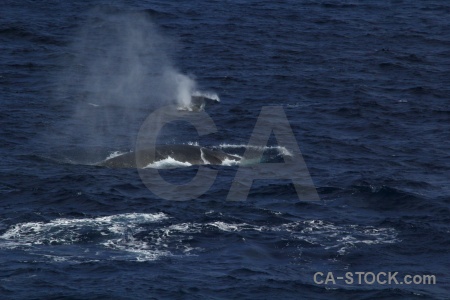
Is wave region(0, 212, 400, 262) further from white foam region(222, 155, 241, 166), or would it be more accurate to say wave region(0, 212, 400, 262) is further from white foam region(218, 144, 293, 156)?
white foam region(218, 144, 293, 156)

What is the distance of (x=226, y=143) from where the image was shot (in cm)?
8619

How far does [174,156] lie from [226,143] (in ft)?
24.3

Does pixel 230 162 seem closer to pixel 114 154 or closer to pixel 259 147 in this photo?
pixel 259 147

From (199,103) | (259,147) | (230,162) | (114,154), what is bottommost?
(114,154)

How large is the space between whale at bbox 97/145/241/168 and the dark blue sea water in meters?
1.47

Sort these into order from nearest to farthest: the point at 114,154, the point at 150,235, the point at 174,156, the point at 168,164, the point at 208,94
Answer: the point at 150,235 → the point at 168,164 → the point at 174,156 → the point at 114,154 → the point at 208,94

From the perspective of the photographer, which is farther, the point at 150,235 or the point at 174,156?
the point at 174,156

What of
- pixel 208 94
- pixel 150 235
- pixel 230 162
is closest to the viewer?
pixel 150 235

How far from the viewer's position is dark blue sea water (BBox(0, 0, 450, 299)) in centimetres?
5922

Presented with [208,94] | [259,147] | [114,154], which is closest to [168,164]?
[114,154]

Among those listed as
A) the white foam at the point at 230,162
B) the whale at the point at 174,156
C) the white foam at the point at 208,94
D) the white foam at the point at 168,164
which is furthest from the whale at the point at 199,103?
the white foam at the point at 168,164

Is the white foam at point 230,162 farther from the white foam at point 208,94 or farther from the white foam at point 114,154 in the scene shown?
the white foam at point 208,94

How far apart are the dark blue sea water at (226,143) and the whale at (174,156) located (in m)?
1.47

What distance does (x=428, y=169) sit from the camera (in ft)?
262
